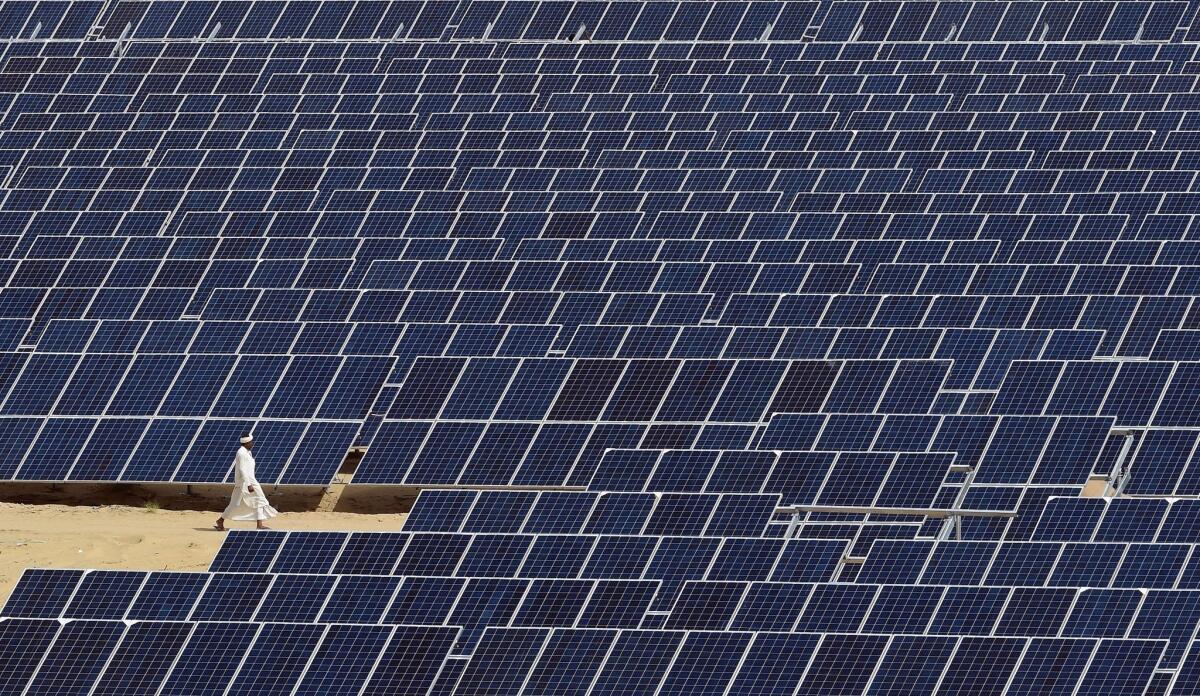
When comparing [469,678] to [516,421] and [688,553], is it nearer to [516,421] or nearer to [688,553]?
[688,553]

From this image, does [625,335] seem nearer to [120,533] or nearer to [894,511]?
[894,511]

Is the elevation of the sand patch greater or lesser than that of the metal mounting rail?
greater

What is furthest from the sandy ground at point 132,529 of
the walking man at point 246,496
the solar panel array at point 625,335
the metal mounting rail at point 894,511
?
the metal mounting rail at point 894,511

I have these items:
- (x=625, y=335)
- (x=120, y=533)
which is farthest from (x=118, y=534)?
(x=625, y=335)

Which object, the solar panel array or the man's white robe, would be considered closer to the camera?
the solar panel array

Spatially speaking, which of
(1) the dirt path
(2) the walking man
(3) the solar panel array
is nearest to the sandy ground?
(1) the dirt path

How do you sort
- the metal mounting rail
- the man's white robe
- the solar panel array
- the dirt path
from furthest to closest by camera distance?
the man's white robe → the dirt path → the metal mounting rail → the solar panel array

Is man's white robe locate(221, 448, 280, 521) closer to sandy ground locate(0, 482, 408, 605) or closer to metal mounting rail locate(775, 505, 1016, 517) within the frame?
sandy ground locate(0, 482, 408, 605)
